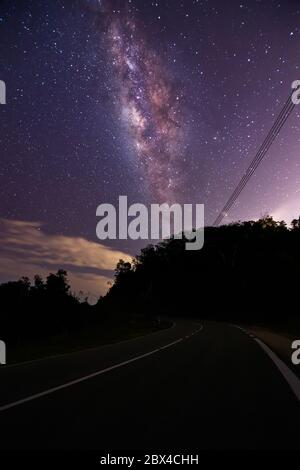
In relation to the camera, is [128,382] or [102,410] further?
[128,382]

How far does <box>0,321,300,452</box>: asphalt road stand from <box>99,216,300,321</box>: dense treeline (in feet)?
201

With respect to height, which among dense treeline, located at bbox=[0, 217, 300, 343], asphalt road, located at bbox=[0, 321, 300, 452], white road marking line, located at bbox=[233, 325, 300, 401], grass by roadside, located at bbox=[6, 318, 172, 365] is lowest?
grass by roadside, located at bbox=[6, 318, 172, 365]

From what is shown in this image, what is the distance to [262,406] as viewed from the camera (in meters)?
8.52

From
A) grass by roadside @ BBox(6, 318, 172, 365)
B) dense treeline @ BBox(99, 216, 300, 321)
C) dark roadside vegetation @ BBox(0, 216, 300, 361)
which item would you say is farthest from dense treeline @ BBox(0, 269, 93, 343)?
grass by roadside @ BBox(6, 318, 172, 365)

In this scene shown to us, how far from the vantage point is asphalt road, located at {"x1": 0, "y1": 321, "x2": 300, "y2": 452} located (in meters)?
6.32

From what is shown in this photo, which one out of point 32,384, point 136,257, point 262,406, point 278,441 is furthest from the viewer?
point 136,257

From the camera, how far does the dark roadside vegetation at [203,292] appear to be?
72562 mm

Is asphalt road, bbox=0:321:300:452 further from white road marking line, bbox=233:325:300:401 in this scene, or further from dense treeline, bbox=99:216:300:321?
dense treeline, bbox=99:216:300:321

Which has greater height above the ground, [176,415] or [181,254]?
[181,254]

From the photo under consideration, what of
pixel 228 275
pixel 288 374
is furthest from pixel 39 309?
pixel 288 374

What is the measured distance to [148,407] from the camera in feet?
27.3
